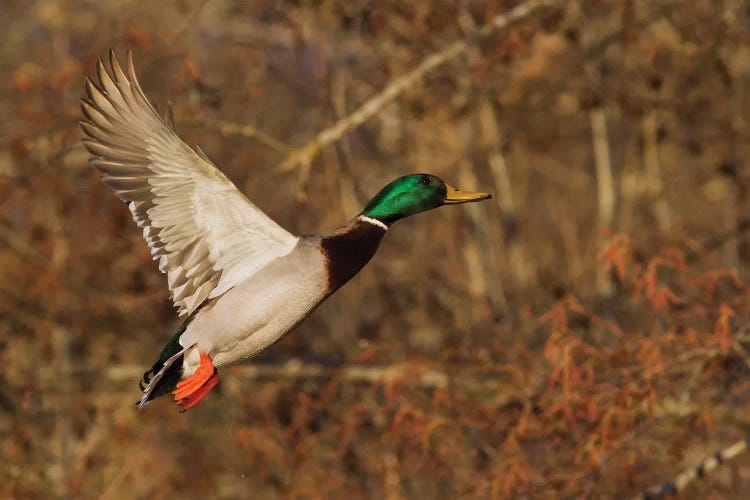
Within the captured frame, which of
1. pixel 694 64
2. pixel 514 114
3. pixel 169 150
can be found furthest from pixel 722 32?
pixel 169 150

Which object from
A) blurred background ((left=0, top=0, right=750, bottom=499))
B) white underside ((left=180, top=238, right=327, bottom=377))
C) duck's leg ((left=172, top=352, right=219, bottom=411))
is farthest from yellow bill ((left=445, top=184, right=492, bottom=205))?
duck's leg ((left=172, top=352, right=219, bottom=411))

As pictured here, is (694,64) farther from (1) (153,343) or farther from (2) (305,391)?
(1) (153,343)

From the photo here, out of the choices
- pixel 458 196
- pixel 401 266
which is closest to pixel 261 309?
pixel 458 196

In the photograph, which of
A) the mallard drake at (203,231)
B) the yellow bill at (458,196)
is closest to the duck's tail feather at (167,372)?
the mallard drake at (203,231)

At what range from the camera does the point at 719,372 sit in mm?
5398

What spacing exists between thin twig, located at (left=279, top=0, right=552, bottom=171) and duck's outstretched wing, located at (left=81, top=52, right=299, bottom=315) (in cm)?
113

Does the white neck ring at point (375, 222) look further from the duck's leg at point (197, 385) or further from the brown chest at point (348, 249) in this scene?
the duck's leg at point (197, 385)

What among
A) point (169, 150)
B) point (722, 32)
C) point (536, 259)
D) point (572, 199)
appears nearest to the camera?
point (169, 150)

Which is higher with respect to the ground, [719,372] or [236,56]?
[236,56]

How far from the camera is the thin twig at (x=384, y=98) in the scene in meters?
5.70

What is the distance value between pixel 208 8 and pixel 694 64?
9.71 ft

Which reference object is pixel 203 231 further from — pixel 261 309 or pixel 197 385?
pixel 197 385

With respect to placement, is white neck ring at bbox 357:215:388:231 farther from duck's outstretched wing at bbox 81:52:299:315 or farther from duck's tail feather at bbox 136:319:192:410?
duck's tail feather at bbox 136:319:192:410

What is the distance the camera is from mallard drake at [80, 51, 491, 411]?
4.45m
